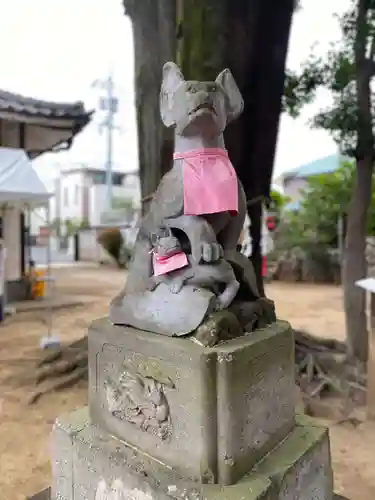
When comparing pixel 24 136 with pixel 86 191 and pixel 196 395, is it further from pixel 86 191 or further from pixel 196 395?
pixel 86 191

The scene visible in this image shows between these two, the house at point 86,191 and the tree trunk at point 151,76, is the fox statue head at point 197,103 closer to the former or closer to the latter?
the tree trunk at point 151,76

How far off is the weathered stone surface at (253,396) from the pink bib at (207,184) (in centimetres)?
49

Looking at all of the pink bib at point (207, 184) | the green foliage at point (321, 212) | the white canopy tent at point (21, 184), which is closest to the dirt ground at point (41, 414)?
the white canopy tent at point (21, 184)

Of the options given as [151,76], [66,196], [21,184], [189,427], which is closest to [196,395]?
[189,427]

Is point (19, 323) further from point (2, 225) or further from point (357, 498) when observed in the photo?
point (357, 498)

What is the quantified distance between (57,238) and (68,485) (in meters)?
19.2

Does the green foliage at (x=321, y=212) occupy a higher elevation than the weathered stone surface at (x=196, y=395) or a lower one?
higher

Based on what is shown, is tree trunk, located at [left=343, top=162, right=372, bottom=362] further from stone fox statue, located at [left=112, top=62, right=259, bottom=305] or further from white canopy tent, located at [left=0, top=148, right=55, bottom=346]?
white canopy tent, located at [left=0, top=148, right=55, bottom=346]

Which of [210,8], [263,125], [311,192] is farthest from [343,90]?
[311,192]

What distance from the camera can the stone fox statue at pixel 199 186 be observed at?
166 cm

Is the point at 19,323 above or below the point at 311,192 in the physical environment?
below

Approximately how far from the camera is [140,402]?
1.70 meters

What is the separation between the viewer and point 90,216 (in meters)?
23.0

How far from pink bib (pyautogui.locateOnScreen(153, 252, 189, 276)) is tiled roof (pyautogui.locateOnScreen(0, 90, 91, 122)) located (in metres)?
6.79
